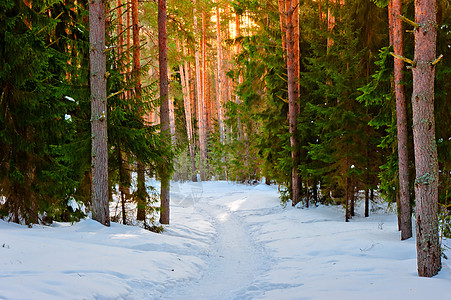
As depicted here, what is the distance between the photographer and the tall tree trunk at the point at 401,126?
838 centimetres

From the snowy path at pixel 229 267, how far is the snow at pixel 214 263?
0.02m

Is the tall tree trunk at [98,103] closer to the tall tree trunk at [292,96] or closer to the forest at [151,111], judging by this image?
the forest at [151,111]

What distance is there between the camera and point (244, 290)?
641 centimetres

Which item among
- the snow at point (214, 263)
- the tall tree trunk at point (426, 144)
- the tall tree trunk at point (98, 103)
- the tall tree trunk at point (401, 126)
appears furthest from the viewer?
the tall tree trunk at point (98, 103)

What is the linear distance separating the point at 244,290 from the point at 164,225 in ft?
20.8

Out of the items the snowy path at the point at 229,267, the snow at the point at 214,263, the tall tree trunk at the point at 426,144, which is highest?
the tall tree trunk at the point at 426,144

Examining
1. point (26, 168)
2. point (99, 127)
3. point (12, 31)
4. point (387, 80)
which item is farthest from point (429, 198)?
point (12, 31)

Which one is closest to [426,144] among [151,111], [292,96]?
[151,111]

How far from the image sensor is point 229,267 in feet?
27.0

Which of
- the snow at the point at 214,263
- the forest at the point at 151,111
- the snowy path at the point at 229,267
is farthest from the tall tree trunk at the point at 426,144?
the snowy path at the point at 229,267

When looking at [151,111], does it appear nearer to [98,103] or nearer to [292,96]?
[98,103]

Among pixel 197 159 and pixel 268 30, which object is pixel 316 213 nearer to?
pixel 268 30

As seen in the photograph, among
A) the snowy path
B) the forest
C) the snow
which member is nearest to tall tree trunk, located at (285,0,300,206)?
the forest

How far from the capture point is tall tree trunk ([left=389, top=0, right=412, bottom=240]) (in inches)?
330
